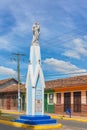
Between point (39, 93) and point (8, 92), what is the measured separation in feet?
114

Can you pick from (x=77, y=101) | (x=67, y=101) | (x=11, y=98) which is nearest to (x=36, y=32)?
(x=77, y=101)

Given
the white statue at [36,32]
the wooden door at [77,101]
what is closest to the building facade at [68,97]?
the wooden door at [77,101]

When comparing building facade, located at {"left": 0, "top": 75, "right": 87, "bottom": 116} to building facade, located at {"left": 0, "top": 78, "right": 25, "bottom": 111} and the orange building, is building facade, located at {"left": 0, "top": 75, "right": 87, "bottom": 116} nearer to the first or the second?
the orange building

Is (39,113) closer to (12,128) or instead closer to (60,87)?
(12,128)

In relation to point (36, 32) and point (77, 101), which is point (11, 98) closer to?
point (77, 101)

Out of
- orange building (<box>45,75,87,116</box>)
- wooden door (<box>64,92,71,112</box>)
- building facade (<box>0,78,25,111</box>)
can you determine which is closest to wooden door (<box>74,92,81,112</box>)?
orange building (<box>45,75,87,116</box>)

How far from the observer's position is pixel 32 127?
2052cm

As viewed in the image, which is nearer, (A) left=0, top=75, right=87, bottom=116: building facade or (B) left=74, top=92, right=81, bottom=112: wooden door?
(A) left=0, top=75, right=87, bottom=116: building facade

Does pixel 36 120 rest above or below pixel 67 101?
below

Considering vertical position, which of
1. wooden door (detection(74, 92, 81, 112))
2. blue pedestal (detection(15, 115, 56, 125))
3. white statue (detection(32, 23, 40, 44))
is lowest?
blue pedestal (detection(15, 115, 56, 125))

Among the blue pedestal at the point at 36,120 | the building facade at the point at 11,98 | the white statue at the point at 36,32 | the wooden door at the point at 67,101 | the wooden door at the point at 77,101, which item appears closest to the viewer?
the blue pedestal at the point at 36,120

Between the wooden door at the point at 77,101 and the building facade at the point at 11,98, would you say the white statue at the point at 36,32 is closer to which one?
the wooden door at the point at 77,101

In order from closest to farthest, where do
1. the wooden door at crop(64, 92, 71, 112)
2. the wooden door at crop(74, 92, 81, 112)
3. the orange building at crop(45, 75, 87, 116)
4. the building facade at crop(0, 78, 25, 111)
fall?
the orange building at crop(45, 75, 87, 116), the wooden door at crop(74, 92, 81, 112), the wooden door at crop(64, 92, 71, 112), the building facade at crop(0, 78, 25, 111)

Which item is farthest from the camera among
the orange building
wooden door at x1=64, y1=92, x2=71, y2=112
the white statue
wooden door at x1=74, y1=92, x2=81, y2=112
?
wooden door at x1=64, y1=92, x2=71, y2=112
